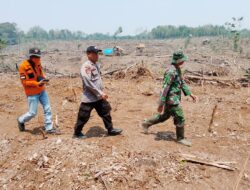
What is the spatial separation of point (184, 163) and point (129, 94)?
5.29 metres

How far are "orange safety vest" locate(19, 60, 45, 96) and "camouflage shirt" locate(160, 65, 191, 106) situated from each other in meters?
2.25

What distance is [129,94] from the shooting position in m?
9.98

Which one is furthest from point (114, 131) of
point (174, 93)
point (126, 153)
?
point (174, 93)

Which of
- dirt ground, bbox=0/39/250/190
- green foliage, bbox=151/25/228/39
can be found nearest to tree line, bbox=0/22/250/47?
green foliage, bbox=151/25/228/39

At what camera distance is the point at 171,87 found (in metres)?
5.39

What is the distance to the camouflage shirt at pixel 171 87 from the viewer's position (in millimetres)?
5301

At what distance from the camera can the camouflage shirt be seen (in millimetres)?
5301

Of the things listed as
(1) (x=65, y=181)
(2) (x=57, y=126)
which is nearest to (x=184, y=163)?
(1) (x=65, y=181)

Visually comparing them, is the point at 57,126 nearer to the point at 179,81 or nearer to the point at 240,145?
the point at 179,81

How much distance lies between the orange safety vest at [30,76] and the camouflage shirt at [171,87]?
7.38 ft

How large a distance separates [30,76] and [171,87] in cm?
247

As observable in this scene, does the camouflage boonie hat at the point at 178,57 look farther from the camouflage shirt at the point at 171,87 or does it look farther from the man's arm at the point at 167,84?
the man's arm at the point at 167,84

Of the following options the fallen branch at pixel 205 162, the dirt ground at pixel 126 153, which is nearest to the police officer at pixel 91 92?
the dirt ground at pixel 126 153

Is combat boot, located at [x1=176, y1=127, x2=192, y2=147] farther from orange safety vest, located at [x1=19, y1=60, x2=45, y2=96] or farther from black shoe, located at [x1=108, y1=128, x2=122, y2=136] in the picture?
orange safety vest, located at [x1=19, y1=60, x2=45, y2=96]
